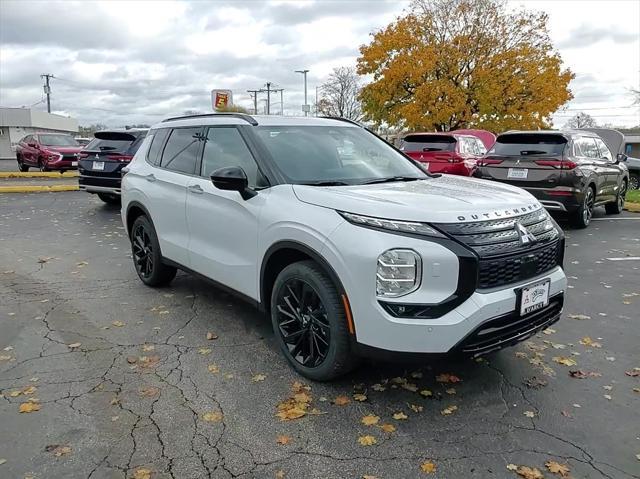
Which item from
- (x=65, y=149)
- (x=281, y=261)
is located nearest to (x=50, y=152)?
(x=65, y=149)

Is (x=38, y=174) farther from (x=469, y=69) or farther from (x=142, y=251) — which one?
(x=469, y=69)

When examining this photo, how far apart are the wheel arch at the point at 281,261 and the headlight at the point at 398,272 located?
301 millimetres

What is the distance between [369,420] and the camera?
10.2ft

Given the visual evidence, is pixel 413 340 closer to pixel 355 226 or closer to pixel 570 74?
pixel 355 226

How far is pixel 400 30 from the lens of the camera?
85.8 feet

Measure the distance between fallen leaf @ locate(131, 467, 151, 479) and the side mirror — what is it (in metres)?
1.96

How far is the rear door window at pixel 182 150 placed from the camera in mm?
4875

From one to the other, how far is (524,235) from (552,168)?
6268mm

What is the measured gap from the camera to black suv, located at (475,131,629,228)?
28.9ft

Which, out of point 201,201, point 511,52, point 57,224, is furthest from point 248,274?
point 511,52

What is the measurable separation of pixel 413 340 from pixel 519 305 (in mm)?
745

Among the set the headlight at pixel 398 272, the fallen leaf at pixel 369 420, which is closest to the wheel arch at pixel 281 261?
the headlight at pixel 398 272

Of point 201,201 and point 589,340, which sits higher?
point 201,201

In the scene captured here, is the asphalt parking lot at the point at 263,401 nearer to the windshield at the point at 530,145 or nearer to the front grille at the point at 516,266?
the front grille at the point at 516,266
